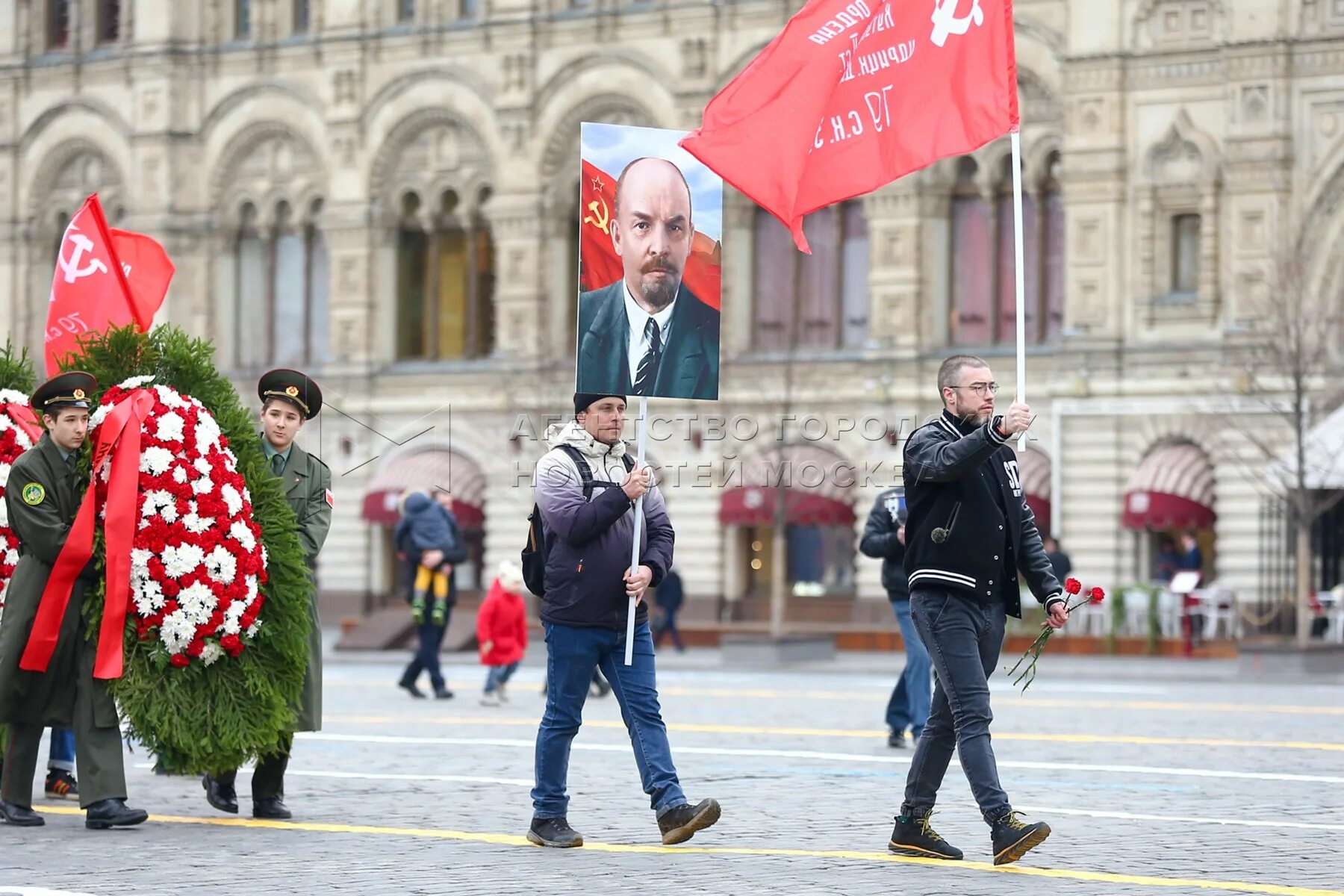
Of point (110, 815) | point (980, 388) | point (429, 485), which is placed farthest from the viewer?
Result: point (429, 485)

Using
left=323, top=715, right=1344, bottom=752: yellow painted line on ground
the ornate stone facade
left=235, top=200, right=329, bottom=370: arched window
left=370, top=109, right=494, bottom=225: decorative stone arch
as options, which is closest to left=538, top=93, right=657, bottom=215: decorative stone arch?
the ornate stone facade

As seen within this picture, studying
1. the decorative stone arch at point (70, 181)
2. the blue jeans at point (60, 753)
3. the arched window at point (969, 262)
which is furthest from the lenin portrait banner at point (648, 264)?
the decorative stone arch at point (70, 181)

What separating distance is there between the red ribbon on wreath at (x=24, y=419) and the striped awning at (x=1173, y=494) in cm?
2769

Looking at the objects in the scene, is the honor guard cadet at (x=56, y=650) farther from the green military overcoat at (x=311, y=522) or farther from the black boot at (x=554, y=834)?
the black boot at (x=554, y=834)

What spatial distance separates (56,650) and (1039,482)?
2997 centimetres

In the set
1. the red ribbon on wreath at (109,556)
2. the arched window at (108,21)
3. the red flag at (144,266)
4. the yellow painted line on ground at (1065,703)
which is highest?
the arched window at (108,21)

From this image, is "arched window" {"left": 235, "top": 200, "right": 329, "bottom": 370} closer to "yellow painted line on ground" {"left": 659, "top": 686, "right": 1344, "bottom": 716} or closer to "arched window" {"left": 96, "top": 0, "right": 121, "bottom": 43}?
"arched window" {"left": 96, "top": 0, "right": 121, "bottom": 43}

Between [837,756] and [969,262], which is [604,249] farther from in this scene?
[969,262]

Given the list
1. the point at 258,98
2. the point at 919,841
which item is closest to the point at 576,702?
the point at 919,841

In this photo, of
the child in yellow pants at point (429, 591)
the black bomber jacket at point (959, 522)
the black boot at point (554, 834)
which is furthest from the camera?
the child in yellow pants at point (429, 591)

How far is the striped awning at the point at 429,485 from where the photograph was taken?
45.4 m

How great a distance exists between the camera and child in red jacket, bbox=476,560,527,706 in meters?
22.5

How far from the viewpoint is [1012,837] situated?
9945 mm

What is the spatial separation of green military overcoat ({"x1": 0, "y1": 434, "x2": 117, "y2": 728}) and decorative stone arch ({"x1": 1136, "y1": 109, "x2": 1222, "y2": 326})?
29.6 m
